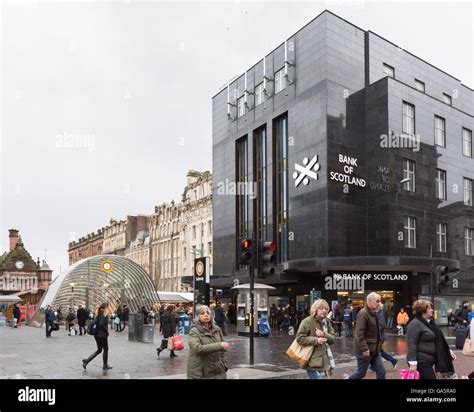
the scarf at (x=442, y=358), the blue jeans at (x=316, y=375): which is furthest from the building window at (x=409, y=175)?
the scarf at (x=442, y=358)

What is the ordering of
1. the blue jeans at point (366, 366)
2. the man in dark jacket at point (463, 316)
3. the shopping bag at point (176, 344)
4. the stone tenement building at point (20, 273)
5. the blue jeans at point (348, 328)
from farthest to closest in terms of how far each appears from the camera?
the stone tenement building at point (20, 273)
the blue jeans at point (348, 328)
the man in dark jacket at point (463, 316)
the shopping bag at point (176, 344)
the blue jeans at point (366, 366)

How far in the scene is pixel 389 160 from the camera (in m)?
40.1

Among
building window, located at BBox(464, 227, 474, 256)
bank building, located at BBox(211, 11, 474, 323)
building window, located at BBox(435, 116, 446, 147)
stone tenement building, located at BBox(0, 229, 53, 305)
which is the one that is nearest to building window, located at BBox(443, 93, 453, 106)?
bank building, located at BBox(211, 11, 474, 323)

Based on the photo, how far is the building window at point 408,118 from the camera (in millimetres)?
41562

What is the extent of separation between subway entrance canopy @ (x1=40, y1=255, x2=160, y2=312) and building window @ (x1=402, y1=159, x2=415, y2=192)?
2183 centimetres

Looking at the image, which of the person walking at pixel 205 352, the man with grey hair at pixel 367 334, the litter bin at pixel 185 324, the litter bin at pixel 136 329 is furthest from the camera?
the litter bin at pixel 185 324

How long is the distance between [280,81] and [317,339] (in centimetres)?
3875

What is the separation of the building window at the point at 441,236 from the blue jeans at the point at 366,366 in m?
35.2

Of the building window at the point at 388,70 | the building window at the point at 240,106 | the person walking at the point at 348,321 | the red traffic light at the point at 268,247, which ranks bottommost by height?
the person walking at the point at 348,321

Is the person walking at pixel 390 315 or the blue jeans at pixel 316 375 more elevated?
the blue jeans at pixel 316 375

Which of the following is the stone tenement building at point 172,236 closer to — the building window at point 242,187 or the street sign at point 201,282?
the building window at point 242,187

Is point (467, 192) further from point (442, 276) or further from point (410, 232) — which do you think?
point (442, 276)

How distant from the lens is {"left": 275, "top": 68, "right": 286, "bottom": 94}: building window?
45.0m

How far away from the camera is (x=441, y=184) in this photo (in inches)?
1740
